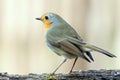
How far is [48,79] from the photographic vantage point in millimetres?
3441

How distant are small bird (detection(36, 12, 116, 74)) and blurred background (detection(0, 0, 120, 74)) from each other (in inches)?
90.4

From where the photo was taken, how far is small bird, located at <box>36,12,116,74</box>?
3701 millimetres

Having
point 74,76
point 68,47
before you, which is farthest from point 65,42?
point 74,76

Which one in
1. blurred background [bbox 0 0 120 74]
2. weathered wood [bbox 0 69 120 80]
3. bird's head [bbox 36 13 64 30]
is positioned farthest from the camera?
blurred background [bbox 0 0 120 74]

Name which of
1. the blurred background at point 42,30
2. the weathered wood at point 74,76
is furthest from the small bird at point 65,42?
the blurred background at point 42,30

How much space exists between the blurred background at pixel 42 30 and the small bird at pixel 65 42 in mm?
2297

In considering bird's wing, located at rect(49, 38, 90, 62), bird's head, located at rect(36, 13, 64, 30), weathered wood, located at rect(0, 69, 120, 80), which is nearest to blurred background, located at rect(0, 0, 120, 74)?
bird's head, located at rect(36, 13, 64, 30)

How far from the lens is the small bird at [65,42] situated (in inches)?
146

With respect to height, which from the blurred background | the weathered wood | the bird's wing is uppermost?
the bird's wing

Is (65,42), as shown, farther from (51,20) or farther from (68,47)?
(51,20)

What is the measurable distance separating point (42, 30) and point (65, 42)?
2676 millimetres

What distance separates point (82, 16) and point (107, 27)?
0.32 meters

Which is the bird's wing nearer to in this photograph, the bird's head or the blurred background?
the bird's head

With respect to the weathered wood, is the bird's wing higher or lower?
higher
